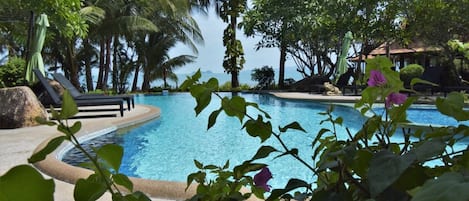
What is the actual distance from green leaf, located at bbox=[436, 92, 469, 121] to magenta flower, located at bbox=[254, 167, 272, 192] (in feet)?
1.07

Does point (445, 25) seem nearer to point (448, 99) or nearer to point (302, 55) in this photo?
point (302, 55)

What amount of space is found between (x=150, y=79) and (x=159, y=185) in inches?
865

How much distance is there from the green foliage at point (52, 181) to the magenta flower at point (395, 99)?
19.2 inches

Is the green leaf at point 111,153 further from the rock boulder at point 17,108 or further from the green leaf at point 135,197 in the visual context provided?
the rock boulder at point 17,108

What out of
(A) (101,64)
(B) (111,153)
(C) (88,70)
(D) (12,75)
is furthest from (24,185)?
(C) (88,70)

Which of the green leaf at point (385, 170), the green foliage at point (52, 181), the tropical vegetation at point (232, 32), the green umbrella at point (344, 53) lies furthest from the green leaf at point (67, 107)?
the green umbrella at point (344, 53)

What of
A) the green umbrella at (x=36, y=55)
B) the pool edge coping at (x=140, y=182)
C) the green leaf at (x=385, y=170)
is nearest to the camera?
the green leaf at (x=385, y=170)

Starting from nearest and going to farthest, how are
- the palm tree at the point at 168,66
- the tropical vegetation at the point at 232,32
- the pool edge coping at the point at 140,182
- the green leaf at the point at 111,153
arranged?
the green leaf at the point at 111,153, the pool edge coping at the point at 140,182, the tropical vegetation at the point at 232,32, the palm tree at the point at 168,66

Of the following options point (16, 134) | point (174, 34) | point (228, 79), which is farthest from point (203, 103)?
point (228, 79)

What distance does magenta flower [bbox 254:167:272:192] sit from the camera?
81 cm

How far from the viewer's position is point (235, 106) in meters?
0.75

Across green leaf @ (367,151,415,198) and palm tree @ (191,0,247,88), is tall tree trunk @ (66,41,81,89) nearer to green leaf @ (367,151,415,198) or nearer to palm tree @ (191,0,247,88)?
palm tree @ (191,0,247,88)

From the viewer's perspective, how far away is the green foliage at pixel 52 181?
434 millimetres

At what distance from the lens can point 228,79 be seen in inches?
1035
